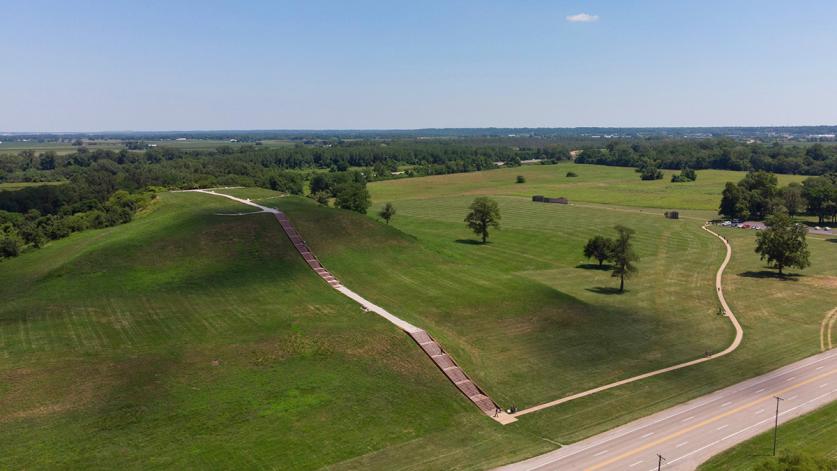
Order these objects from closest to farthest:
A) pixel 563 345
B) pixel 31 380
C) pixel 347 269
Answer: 1. pixel 31 380
2. pixel 563 345
3. pixel 347 269

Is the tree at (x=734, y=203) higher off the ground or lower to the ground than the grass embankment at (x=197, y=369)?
higher

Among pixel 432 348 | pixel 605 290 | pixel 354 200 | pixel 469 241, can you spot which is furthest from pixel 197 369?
pixel 354 200

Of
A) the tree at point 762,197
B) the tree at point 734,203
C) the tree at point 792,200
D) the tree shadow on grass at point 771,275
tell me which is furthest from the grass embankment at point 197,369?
the tree at point 792,200

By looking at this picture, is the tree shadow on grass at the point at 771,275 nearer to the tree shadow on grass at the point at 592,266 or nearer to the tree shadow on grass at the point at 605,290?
the tree shadow on grass at the point at 592,266

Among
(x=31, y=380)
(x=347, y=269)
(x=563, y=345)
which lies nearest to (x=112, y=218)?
(x=347, y=269)

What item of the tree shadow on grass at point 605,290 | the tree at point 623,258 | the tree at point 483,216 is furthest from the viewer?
the tree at point 483,216

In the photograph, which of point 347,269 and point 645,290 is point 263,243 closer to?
point 347,269

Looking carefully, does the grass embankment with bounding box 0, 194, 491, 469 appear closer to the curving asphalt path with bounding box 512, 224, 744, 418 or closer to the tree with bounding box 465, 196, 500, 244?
the curving asphalt path with bounding box 512, 224, 744, 418
